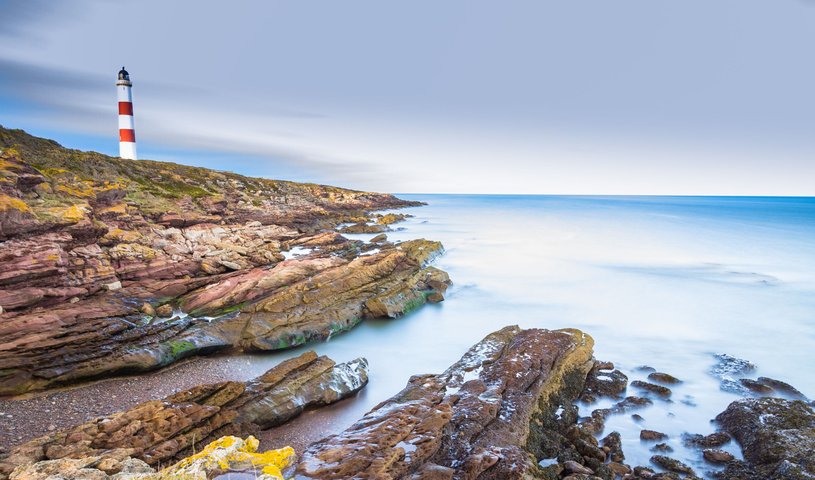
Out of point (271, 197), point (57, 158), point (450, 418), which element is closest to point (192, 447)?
point (450, 418)

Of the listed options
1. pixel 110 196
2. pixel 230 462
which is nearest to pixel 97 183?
pixel 110 196

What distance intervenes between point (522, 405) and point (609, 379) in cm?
386

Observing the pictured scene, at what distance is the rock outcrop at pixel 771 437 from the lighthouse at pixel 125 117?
45.0 m

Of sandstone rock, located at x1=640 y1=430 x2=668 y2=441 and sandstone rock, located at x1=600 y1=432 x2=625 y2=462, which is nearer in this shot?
sandstone rock, located at x1=600 y1=432 x2=625 y2=462

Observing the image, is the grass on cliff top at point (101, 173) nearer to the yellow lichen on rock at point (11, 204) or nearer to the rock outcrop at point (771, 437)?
the yellow lichen on rock at point (11, 204)

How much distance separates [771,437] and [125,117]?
4657 cm

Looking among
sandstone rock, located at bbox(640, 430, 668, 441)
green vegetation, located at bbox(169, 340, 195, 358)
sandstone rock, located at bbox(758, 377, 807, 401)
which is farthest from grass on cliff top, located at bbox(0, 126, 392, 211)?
sandstone rock, located at bbox(758, 377, 807, 401)

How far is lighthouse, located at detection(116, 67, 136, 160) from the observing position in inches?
1393

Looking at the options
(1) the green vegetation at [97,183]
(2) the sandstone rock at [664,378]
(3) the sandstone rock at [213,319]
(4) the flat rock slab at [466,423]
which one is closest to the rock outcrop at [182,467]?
(4) the flat rock slab at [466,423]

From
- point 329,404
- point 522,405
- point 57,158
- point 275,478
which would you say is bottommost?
point 329,404

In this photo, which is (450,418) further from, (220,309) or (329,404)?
(220,309)

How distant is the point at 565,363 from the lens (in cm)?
981

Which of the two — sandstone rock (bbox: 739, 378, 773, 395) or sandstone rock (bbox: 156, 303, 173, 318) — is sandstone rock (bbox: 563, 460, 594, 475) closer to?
sandstone rock (bbox: 739, 378, 773, 395)

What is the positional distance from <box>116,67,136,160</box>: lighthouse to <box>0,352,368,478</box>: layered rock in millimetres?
37765
